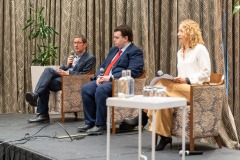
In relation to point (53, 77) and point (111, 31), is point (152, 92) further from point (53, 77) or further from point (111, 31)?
point (111, 31)

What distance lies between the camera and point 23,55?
7367 millimetres

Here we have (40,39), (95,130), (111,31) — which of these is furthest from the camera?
(40,39)

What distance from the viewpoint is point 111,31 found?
653 cm

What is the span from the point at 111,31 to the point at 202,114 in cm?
275

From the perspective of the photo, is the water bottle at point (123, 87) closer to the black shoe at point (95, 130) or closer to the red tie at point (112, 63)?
the black shoe at point (95, 130)

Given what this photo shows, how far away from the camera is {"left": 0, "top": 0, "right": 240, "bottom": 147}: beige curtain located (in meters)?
5.16

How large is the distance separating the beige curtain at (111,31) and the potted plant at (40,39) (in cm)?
10

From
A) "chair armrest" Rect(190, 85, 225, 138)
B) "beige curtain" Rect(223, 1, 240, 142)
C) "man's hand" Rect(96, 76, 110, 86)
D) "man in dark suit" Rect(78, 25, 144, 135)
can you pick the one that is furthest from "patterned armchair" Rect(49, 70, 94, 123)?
"chair armrest" Rect(190, 85, 225, 138)

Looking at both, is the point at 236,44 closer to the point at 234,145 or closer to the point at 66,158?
the point at 234,145

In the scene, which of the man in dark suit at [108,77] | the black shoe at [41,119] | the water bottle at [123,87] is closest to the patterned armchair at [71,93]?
the black shoe at [41,119]

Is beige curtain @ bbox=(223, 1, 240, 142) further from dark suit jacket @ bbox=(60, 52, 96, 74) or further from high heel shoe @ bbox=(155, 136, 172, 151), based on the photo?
dark suit jacket @ bbox=(60, 52, 96, 74)

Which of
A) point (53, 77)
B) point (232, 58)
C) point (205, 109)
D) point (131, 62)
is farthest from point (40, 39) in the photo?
point (205, 109)

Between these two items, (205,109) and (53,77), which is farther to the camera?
(53,77)

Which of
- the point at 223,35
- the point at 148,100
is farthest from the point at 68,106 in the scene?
the point at 148,100
